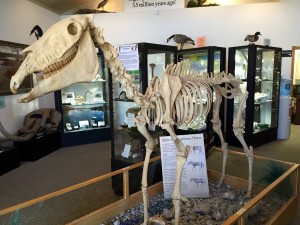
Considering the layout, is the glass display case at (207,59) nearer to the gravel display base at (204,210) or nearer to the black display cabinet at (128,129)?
the black display cabinet at (128,129)

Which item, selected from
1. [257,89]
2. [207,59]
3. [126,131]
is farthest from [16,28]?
[257,89]

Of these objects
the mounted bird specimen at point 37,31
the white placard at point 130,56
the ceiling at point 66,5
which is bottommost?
the white placard at point 130,56

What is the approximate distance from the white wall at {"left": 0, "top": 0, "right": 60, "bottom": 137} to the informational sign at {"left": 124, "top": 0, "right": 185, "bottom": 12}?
7.58 ft

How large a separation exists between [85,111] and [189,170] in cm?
391

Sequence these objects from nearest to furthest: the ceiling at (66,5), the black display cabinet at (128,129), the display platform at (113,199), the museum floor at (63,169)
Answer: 1. the display platform at (113,199)
2. the black display cabinet at (128,129)
3. the museum floor at (63,169)
4. the ceiling at (66,5)

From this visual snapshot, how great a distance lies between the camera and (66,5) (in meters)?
6.86

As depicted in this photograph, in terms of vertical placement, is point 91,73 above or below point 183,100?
above

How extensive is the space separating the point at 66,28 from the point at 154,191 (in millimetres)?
2135

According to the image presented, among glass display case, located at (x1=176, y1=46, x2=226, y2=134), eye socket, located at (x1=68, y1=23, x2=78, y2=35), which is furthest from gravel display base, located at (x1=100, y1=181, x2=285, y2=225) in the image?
glass display case, located at (x1=176, y1=46, x2=226, y2=134)

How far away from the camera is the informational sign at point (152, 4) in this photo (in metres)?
4.87

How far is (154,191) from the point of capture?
2953 mm

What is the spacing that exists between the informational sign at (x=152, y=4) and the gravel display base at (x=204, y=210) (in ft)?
11.2

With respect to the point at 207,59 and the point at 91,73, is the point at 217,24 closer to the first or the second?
the point at 207,59

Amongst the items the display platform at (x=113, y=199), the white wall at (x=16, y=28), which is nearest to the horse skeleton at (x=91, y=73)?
the display platform at (x=113, y=199)
